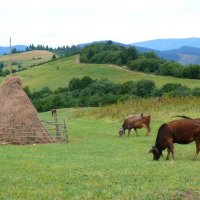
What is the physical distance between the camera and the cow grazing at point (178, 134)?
16328mm

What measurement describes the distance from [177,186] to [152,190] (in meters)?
0.69

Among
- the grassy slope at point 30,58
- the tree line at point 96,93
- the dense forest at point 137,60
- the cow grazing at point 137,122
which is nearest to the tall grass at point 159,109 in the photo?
the cow grazing at point 137,122

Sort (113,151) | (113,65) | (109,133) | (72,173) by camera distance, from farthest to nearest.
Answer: (113,65) → (109,133) → (113,151) → (72,173)

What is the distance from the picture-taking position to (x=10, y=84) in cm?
2634

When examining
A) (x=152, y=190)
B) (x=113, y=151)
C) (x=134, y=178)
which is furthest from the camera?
(x=113, y=151)

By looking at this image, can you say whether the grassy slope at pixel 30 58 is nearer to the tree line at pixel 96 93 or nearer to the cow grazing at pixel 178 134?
the tree line at pixel 96 93

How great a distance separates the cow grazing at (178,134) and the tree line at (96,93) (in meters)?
52.9

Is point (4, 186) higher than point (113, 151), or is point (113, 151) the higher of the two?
point (4, 186)

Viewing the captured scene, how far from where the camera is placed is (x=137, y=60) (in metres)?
111

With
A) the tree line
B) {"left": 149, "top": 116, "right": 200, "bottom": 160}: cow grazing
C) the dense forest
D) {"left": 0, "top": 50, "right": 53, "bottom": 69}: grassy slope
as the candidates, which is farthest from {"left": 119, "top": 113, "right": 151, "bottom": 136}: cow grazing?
{"left": 0, "top": 50, "right": 53, "bottom": 69}: grassy slope

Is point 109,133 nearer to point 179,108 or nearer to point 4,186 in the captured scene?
point 179,108

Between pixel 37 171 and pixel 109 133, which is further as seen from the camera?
pixel 109 133

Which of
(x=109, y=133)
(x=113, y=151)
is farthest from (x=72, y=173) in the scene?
(x=109, y=133)

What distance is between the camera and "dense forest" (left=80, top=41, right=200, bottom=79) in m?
98.2
